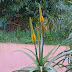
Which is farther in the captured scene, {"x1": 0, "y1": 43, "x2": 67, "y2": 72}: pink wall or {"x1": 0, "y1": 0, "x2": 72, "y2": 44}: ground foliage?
{"x1": 0, "y1": 0, "x2": 72, "y2": 44}: ground foliage

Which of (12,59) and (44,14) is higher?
(44,14)

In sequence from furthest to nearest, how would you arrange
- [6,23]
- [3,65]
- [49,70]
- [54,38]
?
[6,23], [54,38], [3,65], [49,70]

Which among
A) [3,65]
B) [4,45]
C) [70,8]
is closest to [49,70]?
[3,65]

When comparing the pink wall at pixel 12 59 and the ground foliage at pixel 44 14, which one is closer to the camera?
the pink wall at pixel 12 59

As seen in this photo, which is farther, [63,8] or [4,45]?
[63,8]

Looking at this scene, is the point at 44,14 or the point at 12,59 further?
the point at 44,14

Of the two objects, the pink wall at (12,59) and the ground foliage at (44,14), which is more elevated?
the ground foliage at (44,14)

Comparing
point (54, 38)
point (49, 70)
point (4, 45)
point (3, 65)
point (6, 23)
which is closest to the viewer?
point (49, 70)

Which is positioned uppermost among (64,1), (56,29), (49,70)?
(64,1)

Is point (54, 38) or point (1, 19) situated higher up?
point (1, 19)

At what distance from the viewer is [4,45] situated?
436 cm

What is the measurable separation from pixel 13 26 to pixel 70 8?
2.46 m

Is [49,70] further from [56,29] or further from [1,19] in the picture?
[1,19]

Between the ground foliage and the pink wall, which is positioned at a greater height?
the ground foliage
